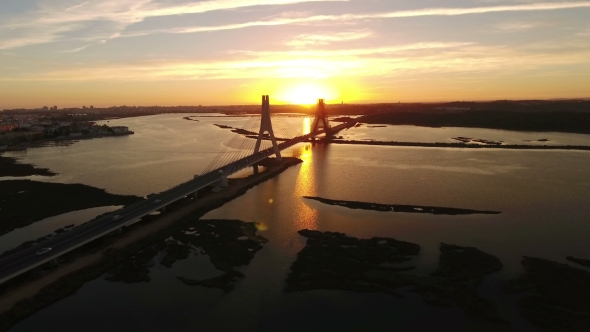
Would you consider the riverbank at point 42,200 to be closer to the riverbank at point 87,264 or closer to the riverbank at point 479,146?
the riverbank at point 87,264

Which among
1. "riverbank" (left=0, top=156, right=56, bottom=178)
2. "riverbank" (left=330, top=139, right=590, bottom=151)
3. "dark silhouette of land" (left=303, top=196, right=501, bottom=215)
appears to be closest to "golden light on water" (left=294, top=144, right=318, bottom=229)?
"dark silhouette of land" (left=303, top=196, right=501, bottom=215)

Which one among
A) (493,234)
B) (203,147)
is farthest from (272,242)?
(203,147)

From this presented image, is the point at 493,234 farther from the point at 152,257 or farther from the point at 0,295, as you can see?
the point at 0,295

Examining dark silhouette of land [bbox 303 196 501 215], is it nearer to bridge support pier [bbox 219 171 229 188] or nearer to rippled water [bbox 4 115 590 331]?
rippled water [bbox 4 115 590 331]

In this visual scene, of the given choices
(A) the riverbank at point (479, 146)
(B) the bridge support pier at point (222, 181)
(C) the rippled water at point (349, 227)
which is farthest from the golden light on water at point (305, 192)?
(A) the riverbank at point (479, 146)

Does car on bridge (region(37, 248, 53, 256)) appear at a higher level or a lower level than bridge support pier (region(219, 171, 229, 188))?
lower
